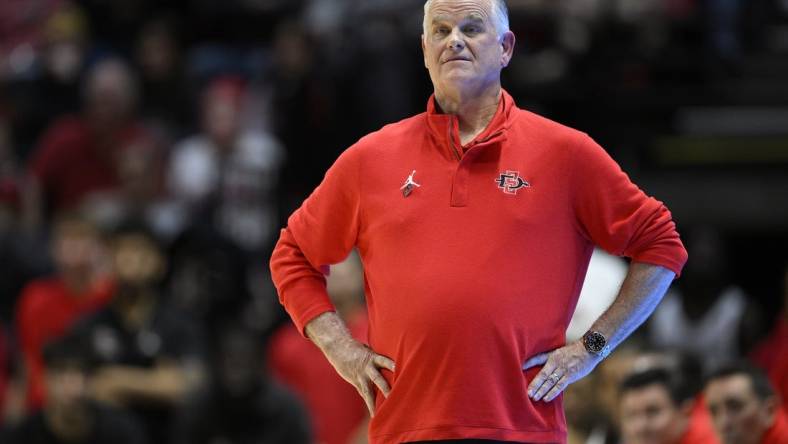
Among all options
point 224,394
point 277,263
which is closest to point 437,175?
point 277,263

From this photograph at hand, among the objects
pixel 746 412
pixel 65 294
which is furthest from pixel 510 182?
pixel 65 294

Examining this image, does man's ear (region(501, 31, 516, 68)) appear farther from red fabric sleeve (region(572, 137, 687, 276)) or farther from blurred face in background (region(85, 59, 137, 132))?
blurred face in background (region(85, 59, 137, 132))

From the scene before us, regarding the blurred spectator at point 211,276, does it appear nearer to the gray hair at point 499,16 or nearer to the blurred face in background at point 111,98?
the blurred face in background at point 111,98

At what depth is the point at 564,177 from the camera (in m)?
3.96

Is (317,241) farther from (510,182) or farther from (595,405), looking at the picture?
(595,405)

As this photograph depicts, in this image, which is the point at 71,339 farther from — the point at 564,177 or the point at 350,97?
the point at 564,177

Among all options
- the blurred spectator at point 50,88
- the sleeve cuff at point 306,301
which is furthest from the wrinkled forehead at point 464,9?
the blurred spectator at point 50,88

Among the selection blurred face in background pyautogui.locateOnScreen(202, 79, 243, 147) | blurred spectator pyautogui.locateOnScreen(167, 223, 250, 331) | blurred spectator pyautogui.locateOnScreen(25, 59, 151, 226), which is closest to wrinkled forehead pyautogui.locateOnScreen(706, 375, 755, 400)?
blurred spectator pyautogui.locateOnScreen(167, 223, 250, 331)

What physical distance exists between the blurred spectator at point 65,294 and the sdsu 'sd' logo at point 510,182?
544 cm

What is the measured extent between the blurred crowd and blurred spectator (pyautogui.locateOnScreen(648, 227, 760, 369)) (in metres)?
0.02

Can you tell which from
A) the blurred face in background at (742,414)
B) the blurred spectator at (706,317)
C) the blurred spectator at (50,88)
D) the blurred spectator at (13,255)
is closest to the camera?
the blurred face in background at (742,414)

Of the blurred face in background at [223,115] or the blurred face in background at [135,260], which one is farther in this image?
the blurred face in background at [223,115]

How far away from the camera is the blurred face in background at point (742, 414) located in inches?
256

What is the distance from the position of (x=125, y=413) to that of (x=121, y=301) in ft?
2.34
